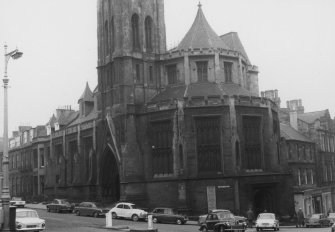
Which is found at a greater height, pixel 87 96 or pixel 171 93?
pixel 87 96

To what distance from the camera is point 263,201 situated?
4619 cm

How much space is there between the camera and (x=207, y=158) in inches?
1727

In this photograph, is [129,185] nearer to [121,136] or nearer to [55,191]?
[121,136]

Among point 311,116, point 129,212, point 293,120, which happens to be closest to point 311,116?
point 311,116

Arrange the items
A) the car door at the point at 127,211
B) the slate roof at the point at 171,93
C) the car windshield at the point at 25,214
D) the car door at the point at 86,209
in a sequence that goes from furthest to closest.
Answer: the slate roof at the point at 171,93
the car door at the point at 86,209
the car door at the point at 127,211
the car windshield at the point at 25,214

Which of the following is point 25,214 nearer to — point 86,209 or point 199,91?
point 86,209

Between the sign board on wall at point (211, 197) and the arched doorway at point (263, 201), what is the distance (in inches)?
215

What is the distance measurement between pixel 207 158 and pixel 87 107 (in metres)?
27.5

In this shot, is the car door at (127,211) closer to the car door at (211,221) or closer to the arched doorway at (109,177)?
the arched doorway at (109,177)

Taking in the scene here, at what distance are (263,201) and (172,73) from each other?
653 inches

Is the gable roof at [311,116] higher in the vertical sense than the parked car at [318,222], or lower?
higher

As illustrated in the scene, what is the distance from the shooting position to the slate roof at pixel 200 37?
51844 mm

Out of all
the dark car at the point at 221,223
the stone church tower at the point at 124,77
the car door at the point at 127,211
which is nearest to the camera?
the dark car at the point at 221,223

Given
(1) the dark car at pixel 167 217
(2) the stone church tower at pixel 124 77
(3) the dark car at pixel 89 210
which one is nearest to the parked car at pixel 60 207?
(3) the dark car at pixel 89 210
